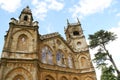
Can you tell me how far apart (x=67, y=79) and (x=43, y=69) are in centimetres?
565

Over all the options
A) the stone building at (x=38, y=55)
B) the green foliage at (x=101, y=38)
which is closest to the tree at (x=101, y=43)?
the green foliage at (x=101, y=38)

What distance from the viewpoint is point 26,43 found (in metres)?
25.3

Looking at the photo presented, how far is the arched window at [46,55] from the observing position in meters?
27.3

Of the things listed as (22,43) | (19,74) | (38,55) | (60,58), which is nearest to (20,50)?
(22,43)

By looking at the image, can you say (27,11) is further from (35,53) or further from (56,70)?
(56,70)

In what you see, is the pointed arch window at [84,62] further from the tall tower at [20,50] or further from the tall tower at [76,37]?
the tall tower at [20,50]

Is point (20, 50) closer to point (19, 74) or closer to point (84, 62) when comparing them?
point (19, 74)

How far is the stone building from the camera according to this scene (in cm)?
2189

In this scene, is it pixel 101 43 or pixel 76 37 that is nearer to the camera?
pixel 101 43

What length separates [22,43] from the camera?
25.1 meters

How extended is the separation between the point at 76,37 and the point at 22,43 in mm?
16621

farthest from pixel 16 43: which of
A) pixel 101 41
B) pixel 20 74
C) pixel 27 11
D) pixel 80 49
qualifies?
pixel 80 49

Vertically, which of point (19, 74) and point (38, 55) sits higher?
point (38, 55)

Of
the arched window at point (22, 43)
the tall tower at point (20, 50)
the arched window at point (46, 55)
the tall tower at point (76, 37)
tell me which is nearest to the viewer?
the tall tower at point (20, 50)
